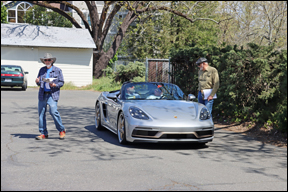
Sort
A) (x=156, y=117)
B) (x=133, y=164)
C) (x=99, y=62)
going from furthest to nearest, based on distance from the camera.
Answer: (x=99, y=62) → (x=156, y=117) → (x=133, y=164)

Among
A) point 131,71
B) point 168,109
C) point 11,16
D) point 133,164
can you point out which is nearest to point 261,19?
point 131,71

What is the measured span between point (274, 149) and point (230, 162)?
5.81 ft

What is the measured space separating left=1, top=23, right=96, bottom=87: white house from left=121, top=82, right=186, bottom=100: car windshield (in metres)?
23.2

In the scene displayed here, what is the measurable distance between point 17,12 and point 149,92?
1768 inches

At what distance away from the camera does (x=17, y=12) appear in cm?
5078

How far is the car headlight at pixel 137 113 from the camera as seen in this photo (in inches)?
326

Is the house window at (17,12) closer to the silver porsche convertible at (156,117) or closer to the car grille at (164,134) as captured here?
the silver porsche convertible at (156,117)

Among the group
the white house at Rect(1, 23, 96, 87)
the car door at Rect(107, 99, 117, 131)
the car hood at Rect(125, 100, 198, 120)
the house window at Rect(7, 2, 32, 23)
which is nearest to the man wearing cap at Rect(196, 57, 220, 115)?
the car hood at Rect(125, 100, 198, 120)

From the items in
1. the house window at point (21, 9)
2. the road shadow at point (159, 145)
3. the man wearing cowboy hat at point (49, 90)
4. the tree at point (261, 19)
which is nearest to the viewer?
the road shadow at point (159, 145)

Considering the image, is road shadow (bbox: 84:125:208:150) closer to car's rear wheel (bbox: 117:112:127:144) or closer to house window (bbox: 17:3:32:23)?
car's rear wheel (bbox: 117:112:127:144)

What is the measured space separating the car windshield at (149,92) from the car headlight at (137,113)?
0.90 meters

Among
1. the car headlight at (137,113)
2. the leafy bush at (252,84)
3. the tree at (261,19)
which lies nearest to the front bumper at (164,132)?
the car headlight at (137,113)

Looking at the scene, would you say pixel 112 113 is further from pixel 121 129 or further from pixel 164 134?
pixel 164 134

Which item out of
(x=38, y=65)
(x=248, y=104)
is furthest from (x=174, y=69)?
(x=38, y=65)
